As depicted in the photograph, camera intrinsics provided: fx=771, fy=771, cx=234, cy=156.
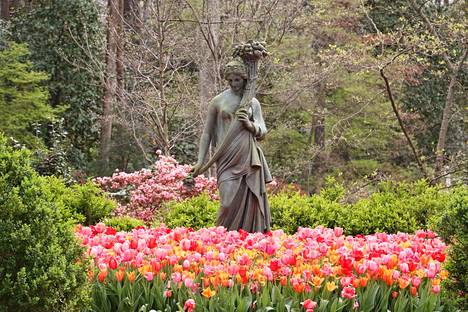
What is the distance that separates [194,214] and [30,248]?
609 cm

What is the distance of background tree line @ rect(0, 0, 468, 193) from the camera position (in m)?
15.7

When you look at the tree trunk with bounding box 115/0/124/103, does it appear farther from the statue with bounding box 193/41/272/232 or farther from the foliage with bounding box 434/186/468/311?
the foliage with bounding box 434/186/468/311

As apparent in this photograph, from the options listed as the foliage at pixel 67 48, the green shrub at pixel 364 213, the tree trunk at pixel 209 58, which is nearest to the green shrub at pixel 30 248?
the green shrub at pixel 364 213

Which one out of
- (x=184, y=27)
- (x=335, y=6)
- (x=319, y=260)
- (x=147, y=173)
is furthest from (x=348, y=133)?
(x=319, y=260)

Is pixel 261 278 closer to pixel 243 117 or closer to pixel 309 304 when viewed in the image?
pixel 309 304

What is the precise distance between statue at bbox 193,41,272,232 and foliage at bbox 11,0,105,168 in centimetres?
1305

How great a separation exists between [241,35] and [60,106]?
19.3ft

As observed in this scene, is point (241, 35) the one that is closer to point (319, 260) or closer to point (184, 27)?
point (184, 27)

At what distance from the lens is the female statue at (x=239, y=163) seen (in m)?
7.65

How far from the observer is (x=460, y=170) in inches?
547

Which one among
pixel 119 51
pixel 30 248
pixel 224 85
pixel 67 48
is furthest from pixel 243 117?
pixel 67 48

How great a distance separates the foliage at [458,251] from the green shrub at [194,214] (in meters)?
5.02

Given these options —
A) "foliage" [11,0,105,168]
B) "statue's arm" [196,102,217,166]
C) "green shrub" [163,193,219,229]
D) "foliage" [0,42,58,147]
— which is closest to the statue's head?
"statue's arm" [196,102,217,166]

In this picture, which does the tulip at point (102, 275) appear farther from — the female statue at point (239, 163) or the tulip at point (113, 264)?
the female statue at point (239, 163)
